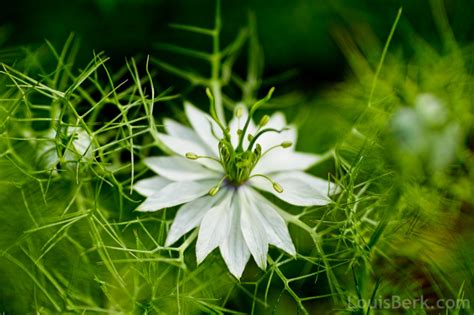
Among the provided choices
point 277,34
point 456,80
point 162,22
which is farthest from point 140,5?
point 456,80

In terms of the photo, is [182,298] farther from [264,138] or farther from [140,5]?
[140,5]

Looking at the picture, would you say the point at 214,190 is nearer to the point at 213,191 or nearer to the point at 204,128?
the point at 213,191

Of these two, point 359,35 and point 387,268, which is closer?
point 387,268

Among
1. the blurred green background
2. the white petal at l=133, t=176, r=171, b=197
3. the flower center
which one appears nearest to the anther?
the flower center

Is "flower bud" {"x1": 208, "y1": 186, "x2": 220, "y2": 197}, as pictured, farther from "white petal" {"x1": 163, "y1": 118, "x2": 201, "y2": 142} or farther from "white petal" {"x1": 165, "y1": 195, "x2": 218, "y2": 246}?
"white petal" {"x1": 163, "y1": 118, "x2": 201, "y2": 142}

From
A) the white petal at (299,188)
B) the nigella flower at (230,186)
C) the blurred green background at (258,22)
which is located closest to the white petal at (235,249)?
the nigella flower at (230,186)

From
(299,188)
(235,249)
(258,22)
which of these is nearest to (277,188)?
(299,188)

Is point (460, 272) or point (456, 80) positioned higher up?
point (456, 80)
